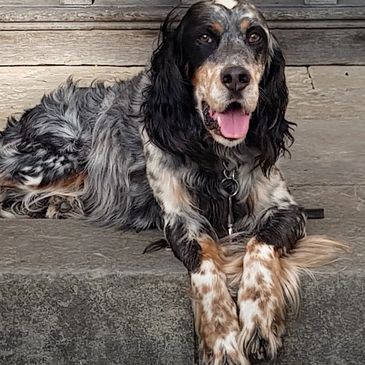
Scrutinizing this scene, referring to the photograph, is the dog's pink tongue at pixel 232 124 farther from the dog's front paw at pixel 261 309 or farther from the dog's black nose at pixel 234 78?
the dog's front paw at pixel 261 309

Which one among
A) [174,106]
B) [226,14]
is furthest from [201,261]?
[226,14]

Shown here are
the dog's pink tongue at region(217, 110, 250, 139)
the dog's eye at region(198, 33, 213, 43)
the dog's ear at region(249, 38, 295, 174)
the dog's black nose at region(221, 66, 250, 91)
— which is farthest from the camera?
the dog's ear at region(249, 38, 295, 174)

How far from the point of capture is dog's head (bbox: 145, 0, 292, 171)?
13.5ft

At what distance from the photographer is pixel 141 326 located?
4.17m

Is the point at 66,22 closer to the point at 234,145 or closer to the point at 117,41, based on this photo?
the point at 117,41

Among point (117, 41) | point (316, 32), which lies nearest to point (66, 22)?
point (117, 41)

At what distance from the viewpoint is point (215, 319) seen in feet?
12.9

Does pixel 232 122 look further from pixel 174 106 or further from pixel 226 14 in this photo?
pixel 226 14

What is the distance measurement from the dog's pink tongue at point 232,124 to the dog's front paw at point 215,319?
50 cm

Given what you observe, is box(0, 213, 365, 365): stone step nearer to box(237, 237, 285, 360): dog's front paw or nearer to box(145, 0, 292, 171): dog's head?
box(237, 237, 285, 360): dog's front paw

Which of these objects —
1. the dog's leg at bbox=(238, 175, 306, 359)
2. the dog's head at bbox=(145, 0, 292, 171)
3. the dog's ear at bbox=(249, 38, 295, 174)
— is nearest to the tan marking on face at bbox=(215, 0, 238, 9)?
the dog's head at bbox=(145, 0, 292, 171)

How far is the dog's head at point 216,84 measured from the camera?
13.5ft

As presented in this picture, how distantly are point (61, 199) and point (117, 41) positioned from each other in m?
3.15

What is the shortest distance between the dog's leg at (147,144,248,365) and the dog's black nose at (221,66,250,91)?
0.54 meters
